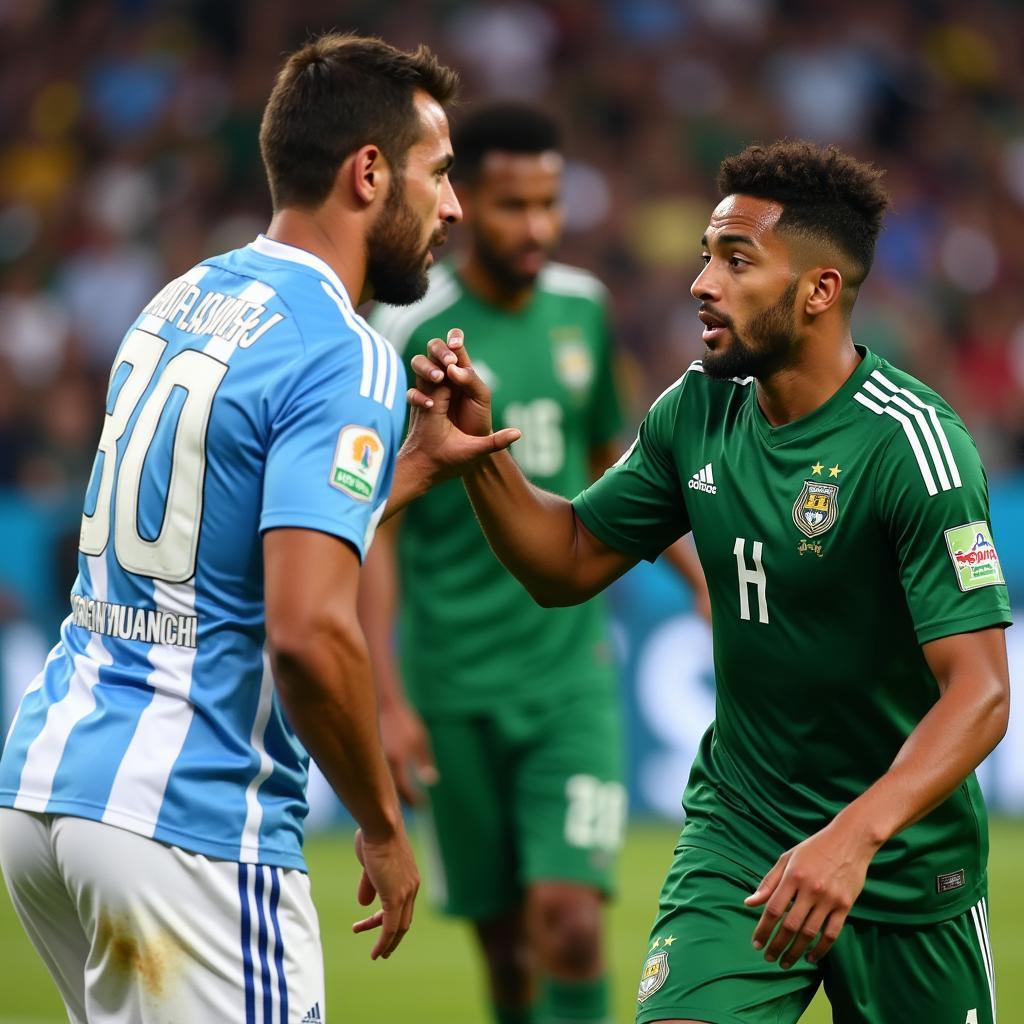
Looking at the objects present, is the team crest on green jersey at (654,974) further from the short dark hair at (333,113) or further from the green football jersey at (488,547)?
the green football jersey at (488,547)

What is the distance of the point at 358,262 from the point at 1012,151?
11877 millimetres

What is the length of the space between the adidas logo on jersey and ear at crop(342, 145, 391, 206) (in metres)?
1.00

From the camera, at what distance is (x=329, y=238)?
12.0ft

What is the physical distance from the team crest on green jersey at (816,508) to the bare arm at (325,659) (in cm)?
112

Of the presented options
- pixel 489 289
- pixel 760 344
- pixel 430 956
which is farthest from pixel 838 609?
pixel 430 956

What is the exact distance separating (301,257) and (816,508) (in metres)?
1.20

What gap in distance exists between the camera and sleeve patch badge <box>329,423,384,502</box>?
322 centimetres

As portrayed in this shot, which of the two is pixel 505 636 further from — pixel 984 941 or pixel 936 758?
pixel 936 758

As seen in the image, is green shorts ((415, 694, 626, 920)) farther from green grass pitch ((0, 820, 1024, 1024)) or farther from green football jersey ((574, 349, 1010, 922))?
green football jersey ((574, 349, 1010, 922))

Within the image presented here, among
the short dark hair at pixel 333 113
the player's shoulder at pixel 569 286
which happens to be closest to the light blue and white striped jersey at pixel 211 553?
the short dark hair at pixel 333 113

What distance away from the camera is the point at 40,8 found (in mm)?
15477

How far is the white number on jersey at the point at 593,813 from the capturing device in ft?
19.0

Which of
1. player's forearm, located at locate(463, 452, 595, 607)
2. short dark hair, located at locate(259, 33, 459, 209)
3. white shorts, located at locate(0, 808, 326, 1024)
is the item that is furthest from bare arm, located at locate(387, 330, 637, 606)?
white shorts, located at locate(0, 808, 326, 1024)

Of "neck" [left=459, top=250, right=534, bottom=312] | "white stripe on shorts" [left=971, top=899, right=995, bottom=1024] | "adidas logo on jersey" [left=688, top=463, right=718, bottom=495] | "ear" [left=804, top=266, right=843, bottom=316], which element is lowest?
"white stripe on shorts" [left=971, top=899, right=995, bottom=1024]
